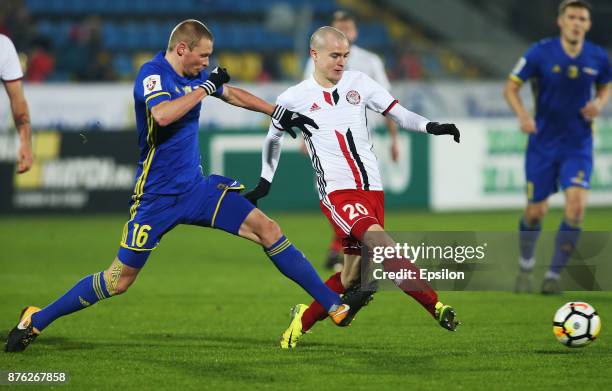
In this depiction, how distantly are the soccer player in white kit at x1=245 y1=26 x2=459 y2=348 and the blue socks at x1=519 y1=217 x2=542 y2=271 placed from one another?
3.42 m

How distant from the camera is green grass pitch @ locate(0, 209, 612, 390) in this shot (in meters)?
6.40

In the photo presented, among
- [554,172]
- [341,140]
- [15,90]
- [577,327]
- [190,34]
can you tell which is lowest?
[577,327]

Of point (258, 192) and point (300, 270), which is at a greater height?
point (258, 192)

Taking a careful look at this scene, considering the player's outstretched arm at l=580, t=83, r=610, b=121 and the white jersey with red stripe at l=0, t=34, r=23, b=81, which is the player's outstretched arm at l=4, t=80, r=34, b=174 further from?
the player's outstretched arm at l=580, t=83, r=610, b=121

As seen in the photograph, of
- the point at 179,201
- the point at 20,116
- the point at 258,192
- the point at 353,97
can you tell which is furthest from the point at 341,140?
the point at 20,116

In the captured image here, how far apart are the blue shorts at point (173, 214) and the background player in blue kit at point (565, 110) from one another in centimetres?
378

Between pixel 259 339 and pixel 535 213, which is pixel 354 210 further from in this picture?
pixel 535 213

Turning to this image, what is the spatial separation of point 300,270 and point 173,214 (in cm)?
88

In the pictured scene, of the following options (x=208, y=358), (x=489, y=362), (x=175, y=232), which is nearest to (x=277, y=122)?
(x=208, y=358)

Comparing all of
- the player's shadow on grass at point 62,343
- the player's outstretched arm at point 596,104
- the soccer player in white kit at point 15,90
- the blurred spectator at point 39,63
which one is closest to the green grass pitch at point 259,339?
the player's shadow on grass at point 62,343

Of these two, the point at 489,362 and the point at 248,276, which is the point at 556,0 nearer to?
the point at 248,276

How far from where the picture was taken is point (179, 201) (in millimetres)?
7188

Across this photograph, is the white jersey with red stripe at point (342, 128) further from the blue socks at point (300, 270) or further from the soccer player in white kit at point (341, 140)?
the blue socks at point (300, 270)

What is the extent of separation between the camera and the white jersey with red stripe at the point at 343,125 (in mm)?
7434
